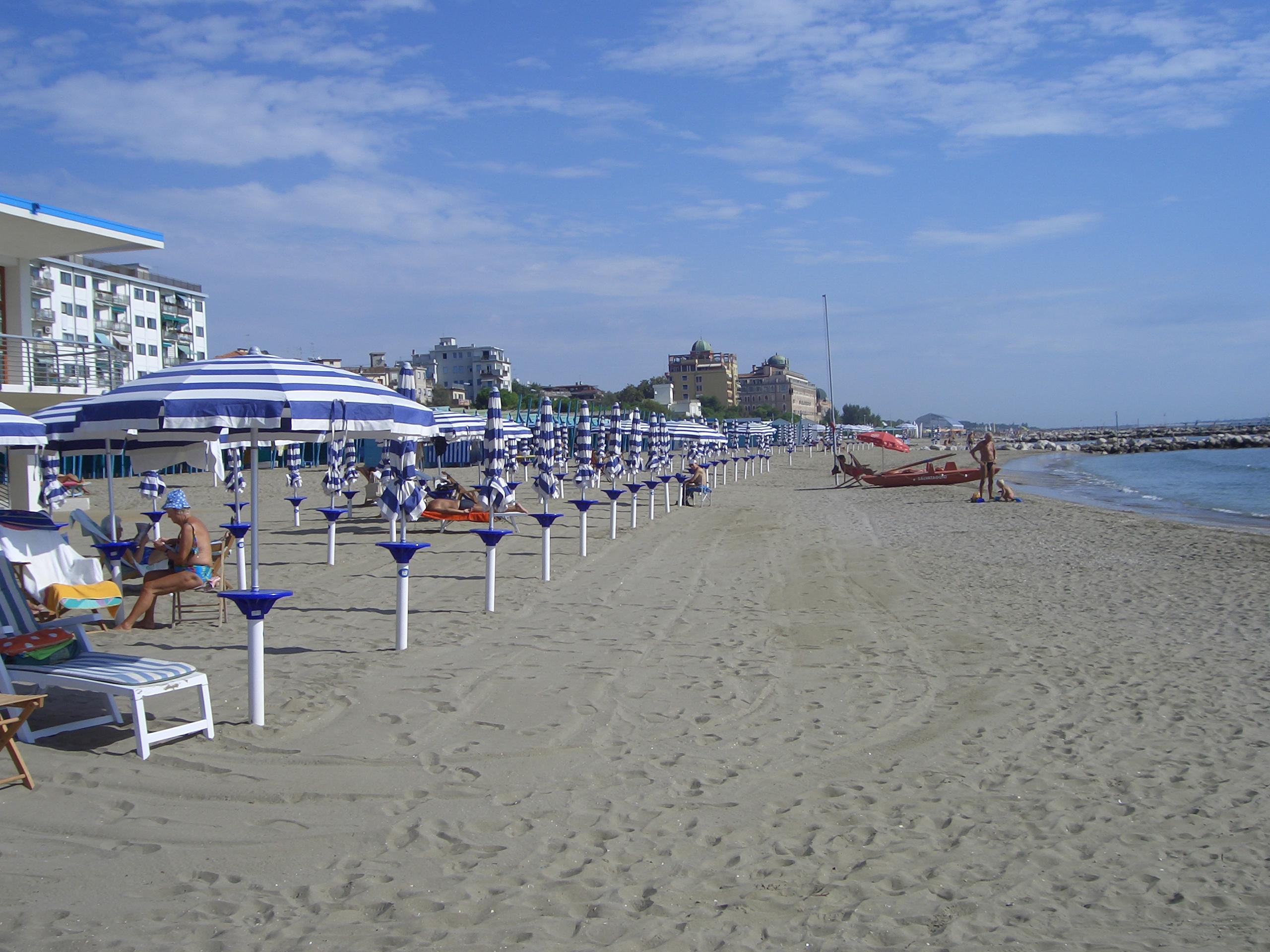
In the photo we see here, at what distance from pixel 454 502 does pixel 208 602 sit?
7.49 meters

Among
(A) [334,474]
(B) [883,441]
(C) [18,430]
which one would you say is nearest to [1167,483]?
(B) [883,441]

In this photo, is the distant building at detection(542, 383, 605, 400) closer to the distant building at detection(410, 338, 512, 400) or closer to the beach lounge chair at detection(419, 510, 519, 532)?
the distant building at detection(410, 338, 512, 400)

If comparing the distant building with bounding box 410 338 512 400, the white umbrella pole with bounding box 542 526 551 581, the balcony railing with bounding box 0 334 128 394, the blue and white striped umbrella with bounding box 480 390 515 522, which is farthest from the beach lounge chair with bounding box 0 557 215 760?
the distant building with bounding box 410 338 512 400

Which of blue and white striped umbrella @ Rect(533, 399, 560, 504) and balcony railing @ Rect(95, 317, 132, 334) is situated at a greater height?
balcony railing @ Rect(95, 317, 132, 334)

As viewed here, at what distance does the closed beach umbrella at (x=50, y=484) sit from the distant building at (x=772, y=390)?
136 meters

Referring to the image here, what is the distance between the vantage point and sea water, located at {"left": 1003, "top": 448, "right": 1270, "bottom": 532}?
26484 mm

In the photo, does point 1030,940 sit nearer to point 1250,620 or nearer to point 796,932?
point 796,932

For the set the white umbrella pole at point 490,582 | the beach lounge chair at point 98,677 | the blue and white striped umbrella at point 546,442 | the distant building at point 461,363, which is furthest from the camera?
the distant building at point 461,363

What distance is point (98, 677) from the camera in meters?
4.64

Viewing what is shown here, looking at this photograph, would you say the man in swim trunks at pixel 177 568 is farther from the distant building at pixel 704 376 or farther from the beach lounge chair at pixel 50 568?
the distant building at pixel 704 376

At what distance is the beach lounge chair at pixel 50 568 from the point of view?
6.66 meters

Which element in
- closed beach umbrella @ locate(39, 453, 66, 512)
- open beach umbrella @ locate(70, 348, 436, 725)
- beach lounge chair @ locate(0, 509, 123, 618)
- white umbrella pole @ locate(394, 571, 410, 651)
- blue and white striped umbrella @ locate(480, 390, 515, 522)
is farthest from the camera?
closed beach umbrella @ locate(39, 453, 66, 512)

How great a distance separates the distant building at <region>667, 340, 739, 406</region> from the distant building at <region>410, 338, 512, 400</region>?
36.3 metres

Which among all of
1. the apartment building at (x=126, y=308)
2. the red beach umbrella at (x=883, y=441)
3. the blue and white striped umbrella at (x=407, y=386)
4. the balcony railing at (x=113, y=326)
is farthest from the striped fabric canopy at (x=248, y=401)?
the balcony railing at (x=113, y=326)
